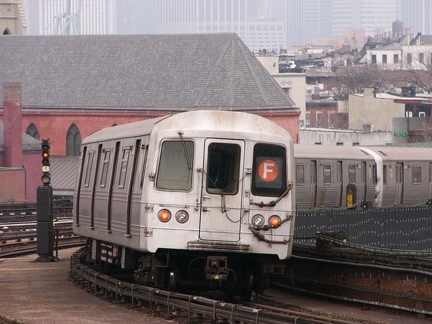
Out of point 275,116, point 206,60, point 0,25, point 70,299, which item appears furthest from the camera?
point 0,25

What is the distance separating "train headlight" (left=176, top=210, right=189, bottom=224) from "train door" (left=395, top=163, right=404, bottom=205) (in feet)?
65.6

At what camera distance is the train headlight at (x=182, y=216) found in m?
21.9

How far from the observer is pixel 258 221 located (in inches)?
870

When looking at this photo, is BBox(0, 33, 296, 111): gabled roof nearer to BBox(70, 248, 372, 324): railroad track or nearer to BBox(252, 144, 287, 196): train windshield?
BBox(70, 248, 372, 324): railroad track

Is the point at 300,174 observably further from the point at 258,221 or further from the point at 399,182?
the point at 258,221

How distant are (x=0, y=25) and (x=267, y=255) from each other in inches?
3225

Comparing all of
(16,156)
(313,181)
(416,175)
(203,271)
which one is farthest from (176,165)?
(16,156)

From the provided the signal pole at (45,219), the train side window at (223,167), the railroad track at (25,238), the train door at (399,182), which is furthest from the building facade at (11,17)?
the train side window at (223,167)

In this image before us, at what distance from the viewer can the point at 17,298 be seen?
24.7m

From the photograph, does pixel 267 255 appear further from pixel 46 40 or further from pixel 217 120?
pixel 46 40

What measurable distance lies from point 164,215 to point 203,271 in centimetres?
156

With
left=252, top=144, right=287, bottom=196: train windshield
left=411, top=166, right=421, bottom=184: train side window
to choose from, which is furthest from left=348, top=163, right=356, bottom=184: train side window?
left=252, top=144, right=287, bottom=196: train windshield

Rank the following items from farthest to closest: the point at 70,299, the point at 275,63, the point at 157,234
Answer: the point at 275,63 < the point at 70,299 < the point at 157,234

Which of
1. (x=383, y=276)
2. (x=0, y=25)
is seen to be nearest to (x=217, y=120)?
(x=383, y=276)
